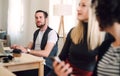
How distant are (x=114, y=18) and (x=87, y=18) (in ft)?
2.19

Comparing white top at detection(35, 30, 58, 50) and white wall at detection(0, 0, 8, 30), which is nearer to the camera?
white top at detection(35, 30, 58, 50)

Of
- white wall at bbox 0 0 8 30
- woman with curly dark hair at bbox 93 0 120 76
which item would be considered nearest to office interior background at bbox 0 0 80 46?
white wall at bbox 0 0 8 30

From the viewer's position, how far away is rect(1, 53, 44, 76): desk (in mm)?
2628

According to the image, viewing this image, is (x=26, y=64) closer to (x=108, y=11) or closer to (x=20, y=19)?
(x=108, y=11)

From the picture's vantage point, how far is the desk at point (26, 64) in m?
2.63

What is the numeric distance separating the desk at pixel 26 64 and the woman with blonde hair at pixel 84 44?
2.70ft

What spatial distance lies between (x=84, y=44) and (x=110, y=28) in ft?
2.04

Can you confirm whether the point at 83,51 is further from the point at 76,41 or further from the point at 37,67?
the point at 37,67

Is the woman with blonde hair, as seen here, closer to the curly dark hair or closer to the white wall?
the curly dark hair

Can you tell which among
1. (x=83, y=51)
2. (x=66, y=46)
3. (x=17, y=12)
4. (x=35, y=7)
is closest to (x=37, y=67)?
(x=66, y=46)

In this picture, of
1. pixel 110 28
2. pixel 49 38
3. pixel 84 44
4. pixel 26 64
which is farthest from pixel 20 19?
pixel 110 28

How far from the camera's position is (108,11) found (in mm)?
1260

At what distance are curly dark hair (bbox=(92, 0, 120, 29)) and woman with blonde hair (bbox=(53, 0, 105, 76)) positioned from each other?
47cm

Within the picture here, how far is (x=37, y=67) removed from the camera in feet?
9.50
